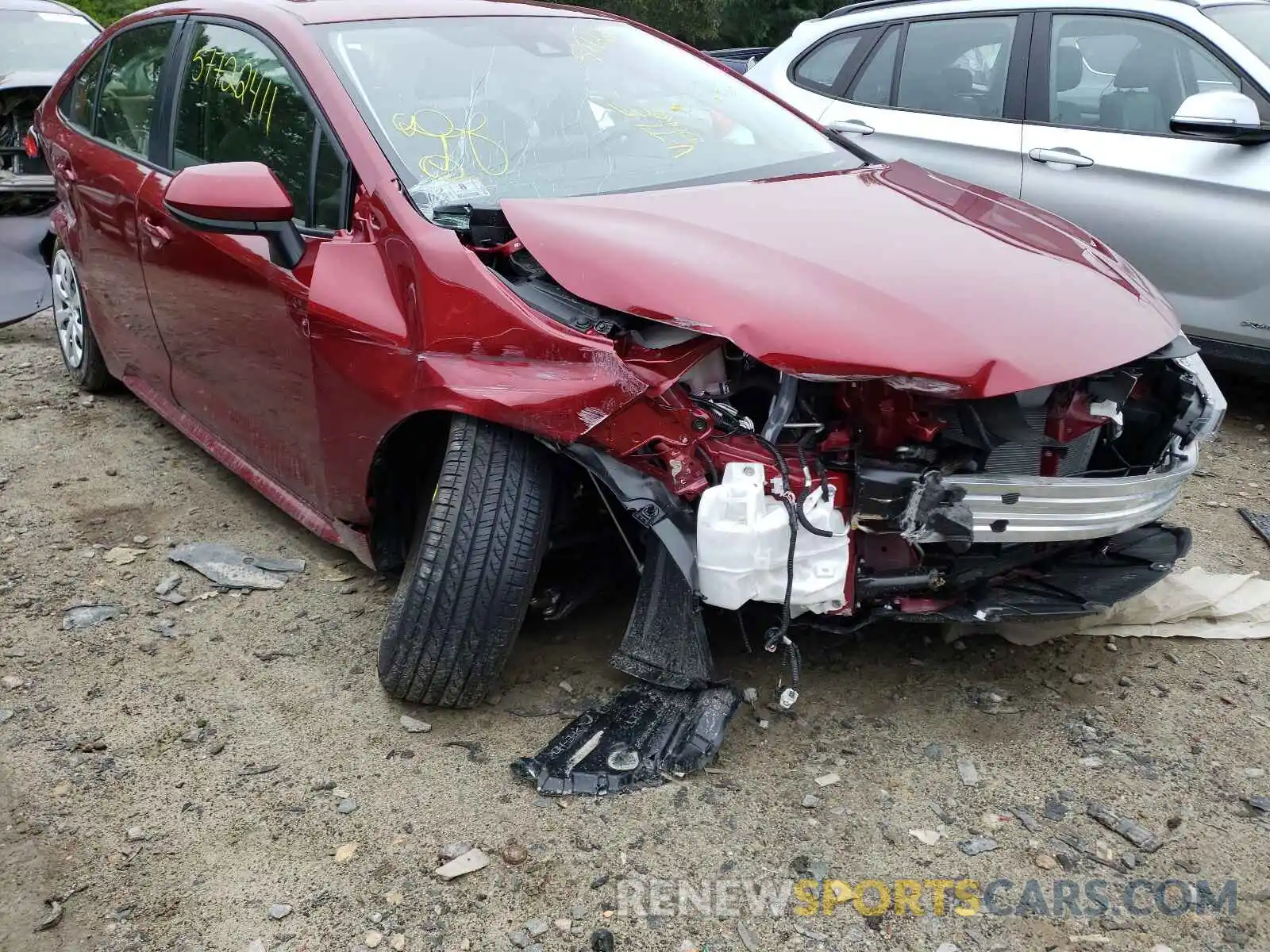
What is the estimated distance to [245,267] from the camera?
2992mm

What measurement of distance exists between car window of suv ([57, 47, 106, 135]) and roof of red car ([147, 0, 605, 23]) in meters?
1.10

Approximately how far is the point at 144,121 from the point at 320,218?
1.33 meters

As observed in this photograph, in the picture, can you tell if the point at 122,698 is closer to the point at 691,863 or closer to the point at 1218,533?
the point at 691,863

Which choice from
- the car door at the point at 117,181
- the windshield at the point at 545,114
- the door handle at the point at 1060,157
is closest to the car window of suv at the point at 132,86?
the car door at the point at 117,181

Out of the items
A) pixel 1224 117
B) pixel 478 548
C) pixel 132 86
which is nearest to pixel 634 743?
pixel 478 548

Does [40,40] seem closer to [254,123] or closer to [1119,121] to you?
[254,123]

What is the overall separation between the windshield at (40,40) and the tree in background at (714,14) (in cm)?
1078

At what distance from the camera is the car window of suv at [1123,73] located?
427 centimetres

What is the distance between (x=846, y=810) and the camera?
2.35 metres

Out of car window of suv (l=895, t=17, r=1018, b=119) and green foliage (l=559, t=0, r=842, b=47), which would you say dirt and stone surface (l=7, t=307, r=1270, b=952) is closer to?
car window of suv (l=895, t=17, r=1018, b=119)

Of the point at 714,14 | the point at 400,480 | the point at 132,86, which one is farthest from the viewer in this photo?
the point at 714,14

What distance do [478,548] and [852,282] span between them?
0.97m

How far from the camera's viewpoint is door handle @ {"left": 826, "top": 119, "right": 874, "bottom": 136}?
495 centimetres

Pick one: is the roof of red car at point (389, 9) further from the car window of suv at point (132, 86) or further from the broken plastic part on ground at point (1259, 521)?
the broken plastic part on ground at point (1259, 521)
